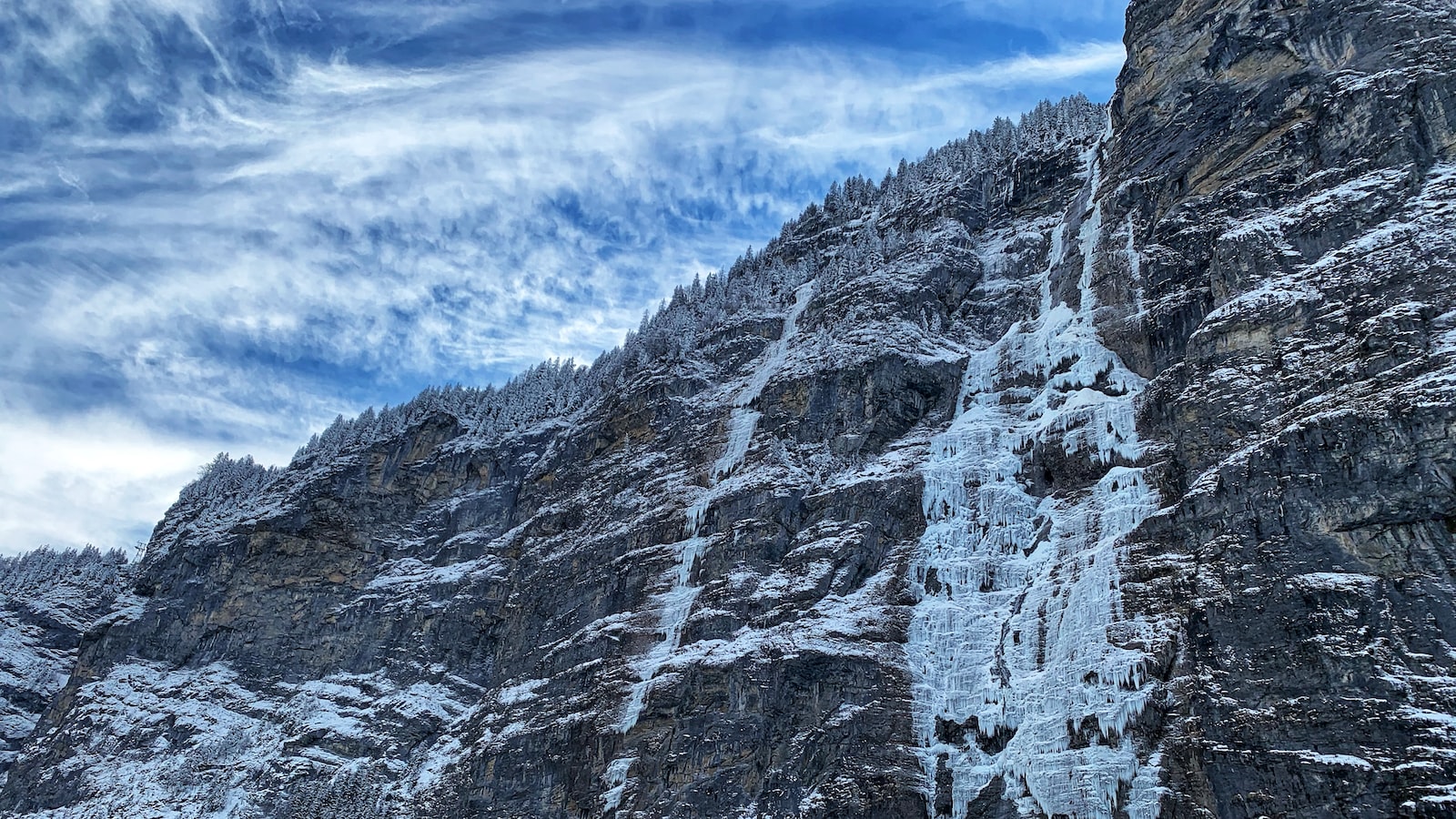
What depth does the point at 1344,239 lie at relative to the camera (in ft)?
162

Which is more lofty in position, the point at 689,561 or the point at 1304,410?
the point at 1304,410

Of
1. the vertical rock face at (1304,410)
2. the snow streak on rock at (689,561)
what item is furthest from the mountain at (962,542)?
the snow streak on rock at (689,561)

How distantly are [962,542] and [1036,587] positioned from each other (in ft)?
18.1

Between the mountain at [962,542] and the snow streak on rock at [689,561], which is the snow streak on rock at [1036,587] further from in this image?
the snow streak on rock at [689,561]

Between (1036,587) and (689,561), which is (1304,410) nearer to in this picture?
(1036,587)

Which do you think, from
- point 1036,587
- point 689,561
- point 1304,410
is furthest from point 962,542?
point 1304,410

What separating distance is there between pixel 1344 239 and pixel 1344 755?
24.3m

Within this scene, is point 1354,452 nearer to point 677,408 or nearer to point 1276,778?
point 1276,778

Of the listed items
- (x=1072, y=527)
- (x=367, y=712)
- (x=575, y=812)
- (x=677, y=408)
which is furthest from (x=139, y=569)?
(x=1072, y=527)

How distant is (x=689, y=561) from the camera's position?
62000 mm

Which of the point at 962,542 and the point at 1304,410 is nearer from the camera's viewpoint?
the point at 1304,410

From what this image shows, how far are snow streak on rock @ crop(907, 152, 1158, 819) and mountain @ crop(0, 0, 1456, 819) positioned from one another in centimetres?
20

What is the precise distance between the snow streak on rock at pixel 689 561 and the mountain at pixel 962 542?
30 centimetres

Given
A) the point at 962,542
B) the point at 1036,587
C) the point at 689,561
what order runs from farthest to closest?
the point at 689,561
the point at 962,542
the point at 1036,587
